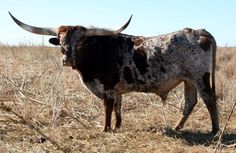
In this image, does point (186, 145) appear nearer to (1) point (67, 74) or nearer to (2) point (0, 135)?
(2) point (0, 135)

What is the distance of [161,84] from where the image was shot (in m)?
8.48

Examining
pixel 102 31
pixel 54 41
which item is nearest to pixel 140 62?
pixel 102 31

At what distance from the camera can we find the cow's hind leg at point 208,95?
816cm

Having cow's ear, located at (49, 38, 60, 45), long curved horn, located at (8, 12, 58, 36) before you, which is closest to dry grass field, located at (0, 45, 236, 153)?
cow's ear, located at (49, 38, 60, 45)

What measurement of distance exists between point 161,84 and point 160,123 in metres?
0.96

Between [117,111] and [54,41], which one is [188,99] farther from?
[54,41]

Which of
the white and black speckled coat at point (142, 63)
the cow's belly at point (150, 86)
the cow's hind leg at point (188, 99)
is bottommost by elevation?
the cow's hind leg at point (188, 99)

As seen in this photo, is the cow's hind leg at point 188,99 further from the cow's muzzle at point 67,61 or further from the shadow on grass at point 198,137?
the cow's muzzle at point 67,61

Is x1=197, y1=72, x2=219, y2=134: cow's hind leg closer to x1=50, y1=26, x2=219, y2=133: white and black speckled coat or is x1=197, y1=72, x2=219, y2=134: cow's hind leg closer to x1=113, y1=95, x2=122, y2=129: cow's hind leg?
x1=50, y1=26, x2=219, y2=133: white and black speckled coat

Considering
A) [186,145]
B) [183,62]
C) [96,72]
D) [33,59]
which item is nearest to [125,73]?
[96,72]

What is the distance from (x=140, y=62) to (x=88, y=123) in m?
1.33

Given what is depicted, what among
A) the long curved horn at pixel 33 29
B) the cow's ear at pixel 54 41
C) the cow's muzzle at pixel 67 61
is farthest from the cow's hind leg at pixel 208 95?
the long curved horn at pixel 33 29

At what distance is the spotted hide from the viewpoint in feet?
26.9

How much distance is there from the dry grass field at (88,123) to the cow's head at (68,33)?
520mm
